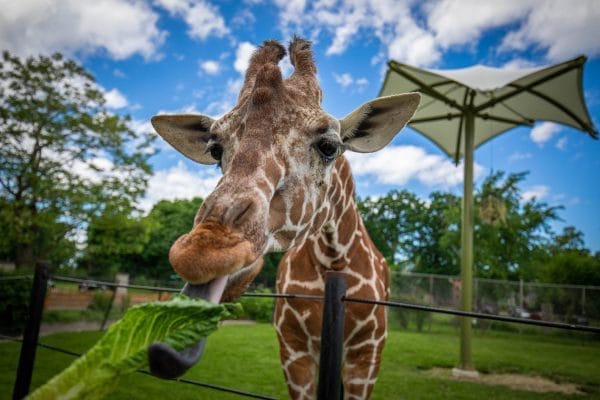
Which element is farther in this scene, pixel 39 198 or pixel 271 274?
pixel 271 274

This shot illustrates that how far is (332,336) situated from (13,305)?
10641 mm

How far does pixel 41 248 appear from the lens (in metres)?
15.8

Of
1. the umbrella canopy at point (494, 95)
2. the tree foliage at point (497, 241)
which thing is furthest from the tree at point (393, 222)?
the umbrella canopy at point (494, 95)

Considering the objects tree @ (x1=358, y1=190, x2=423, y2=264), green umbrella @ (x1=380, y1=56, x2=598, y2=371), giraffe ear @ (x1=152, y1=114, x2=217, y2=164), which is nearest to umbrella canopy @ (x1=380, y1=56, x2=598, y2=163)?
green umbrella @ (x1=380, y1=56, x2=598, y2=371)

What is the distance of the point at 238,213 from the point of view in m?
1.28

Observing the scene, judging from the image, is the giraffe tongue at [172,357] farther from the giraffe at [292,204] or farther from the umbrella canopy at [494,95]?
the umbrella canopy at [494,95]

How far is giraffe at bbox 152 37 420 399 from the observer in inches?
48.9

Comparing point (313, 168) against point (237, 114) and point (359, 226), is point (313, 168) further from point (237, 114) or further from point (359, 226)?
point (359, 226)

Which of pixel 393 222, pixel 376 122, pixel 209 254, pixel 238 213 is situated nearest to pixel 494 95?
pixel 376 122

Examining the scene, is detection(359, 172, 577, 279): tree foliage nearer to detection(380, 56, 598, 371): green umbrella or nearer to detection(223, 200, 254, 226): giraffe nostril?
detection(380, 56, 598, 371): green umbrella

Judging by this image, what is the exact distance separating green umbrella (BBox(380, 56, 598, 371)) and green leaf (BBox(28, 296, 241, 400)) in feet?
21.7

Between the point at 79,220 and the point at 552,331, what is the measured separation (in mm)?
17419

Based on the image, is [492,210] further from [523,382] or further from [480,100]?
[523,382]

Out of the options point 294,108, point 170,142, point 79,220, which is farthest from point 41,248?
point 294,108
